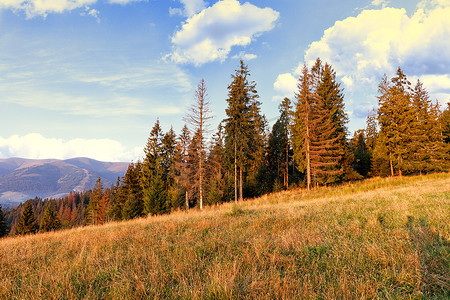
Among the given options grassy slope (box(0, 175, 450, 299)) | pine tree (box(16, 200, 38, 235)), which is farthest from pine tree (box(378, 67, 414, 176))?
pine tree (box(16, 200, 38, 235))

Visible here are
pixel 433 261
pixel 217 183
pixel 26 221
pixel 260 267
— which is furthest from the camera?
pixel 26 221

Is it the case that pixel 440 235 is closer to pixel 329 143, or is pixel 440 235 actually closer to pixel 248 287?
pixel 248 287

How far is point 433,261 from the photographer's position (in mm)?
3367

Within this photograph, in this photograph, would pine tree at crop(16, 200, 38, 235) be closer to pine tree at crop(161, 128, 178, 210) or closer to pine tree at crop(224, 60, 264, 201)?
pine tree at crop(161, 128, 178, 210)

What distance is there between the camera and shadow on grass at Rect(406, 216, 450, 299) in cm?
283

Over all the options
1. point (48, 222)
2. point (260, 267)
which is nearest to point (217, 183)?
point (260, 267)

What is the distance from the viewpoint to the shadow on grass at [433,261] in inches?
112

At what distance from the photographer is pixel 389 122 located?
28797 mm

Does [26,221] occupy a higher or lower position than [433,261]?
lower

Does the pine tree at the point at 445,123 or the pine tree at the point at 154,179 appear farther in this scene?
the pine tree at the point at 445,123

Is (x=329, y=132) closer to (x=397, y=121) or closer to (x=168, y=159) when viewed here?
(x=397, y=121)

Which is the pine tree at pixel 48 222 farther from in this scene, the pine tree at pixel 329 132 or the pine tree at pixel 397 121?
the pine tree at pixel 397 121

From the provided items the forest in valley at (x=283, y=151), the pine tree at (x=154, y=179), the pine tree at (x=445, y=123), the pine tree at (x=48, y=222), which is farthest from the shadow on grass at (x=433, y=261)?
the pine tree at (x=48, y=222)

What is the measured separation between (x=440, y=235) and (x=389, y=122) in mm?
31401
